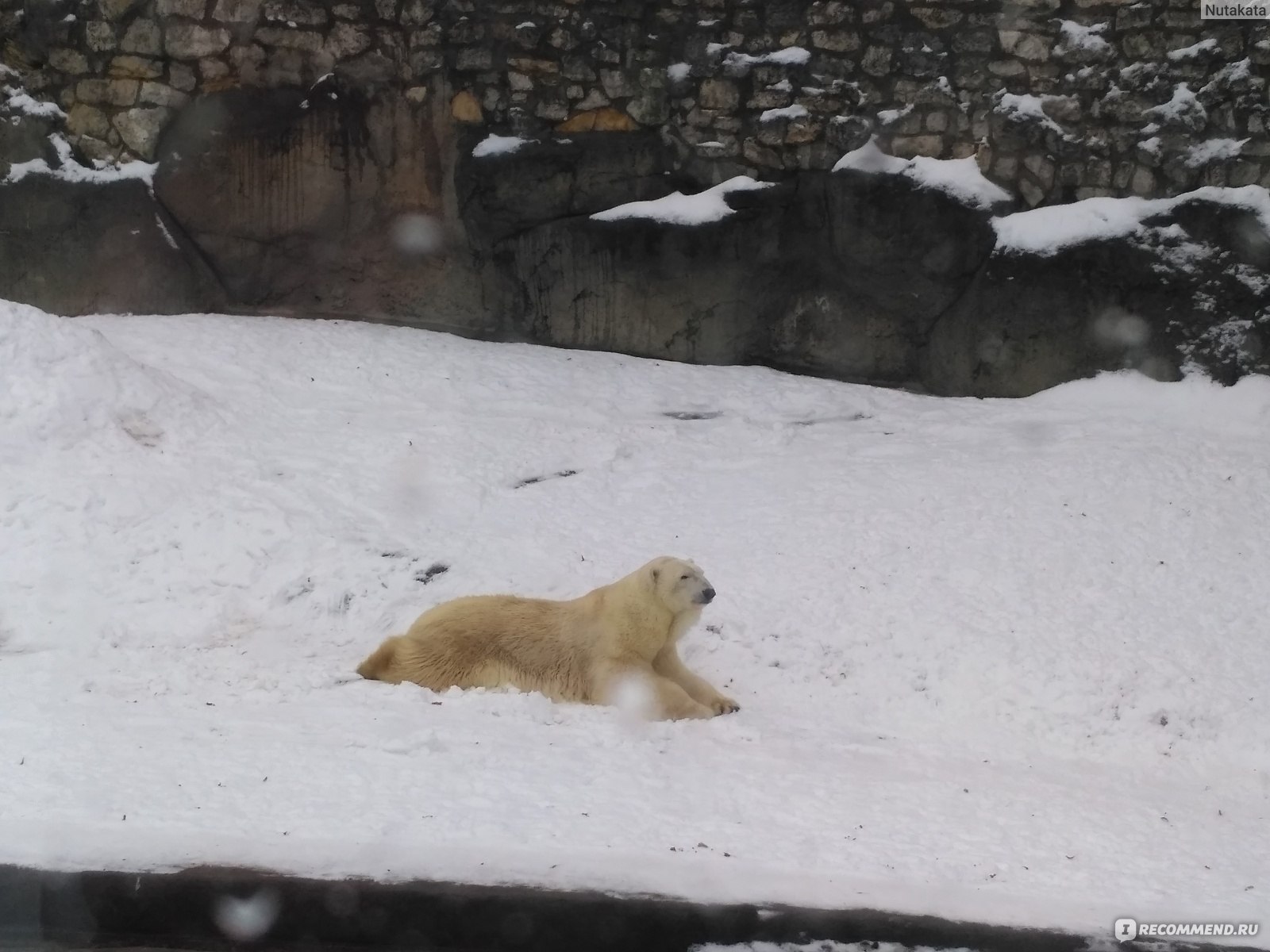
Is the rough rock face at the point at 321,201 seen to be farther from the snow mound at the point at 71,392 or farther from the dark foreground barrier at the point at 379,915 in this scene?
the dark foreground barrier at the point at 379,915

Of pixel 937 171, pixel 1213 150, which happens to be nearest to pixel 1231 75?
pixel 1213 150

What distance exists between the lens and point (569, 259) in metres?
10.1

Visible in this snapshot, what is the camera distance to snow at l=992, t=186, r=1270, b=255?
29.0ft

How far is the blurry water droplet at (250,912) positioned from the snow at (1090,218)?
743 centimetres

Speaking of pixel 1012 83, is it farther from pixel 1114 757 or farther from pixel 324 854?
pixel 324 854

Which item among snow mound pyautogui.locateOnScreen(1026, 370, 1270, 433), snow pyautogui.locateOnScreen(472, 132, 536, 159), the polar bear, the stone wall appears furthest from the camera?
snow pyautogui.locateOnScreen(472, 132, 536, 159)

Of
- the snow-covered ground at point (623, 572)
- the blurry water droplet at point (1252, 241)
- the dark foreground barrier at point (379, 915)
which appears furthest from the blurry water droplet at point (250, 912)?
the blurry water droplet at point (1252, 241)

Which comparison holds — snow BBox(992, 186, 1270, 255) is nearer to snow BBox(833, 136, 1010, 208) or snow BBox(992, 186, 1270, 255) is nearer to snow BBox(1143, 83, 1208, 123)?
snow BBox(833, 136, 1010, 208)

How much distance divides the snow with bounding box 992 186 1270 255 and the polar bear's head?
188 inches

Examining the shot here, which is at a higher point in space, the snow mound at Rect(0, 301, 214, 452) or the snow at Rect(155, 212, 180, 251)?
the snow at Rect(155, 212, 180, 251)

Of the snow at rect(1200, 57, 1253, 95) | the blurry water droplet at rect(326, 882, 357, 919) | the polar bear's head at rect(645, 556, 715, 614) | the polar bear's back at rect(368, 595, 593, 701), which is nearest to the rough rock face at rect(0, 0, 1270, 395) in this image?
the snow at rect(1200, 57, 1253, 95)

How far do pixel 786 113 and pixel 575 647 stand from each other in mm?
5521

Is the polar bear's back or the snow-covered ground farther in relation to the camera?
the polar bear's back

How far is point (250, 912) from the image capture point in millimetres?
3727
